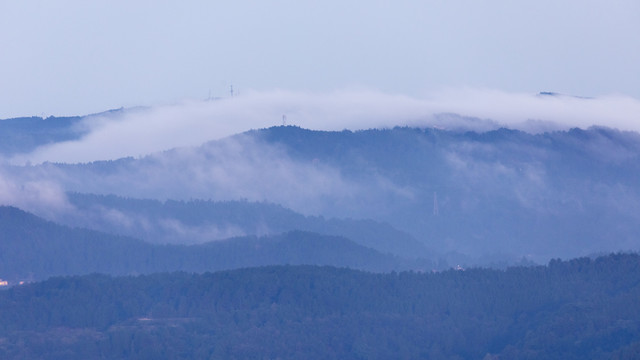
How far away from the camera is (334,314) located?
158625mm

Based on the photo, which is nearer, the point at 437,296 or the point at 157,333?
the point at 157,333

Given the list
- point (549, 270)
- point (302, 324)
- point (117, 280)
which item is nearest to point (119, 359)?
point (302, 324)

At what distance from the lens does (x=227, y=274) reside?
561 feet

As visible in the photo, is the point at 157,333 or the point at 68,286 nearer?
the point at 157,333

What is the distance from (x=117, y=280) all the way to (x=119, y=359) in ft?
93.2

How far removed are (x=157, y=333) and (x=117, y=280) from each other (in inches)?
886

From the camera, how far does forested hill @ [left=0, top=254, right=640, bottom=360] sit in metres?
144

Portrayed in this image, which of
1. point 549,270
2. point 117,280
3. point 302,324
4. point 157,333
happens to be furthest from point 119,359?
point 549,270

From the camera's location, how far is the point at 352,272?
174750mm

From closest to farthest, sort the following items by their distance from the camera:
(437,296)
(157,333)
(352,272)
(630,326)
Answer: (630,326), (157,333), (437,296), (352,272)

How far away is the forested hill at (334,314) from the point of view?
14438 centimetres

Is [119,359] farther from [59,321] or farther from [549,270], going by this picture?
[549,270]

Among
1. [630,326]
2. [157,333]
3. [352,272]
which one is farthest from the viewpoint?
[352,272]

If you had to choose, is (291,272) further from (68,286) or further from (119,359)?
(119,359)
